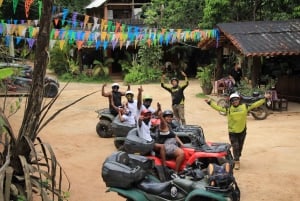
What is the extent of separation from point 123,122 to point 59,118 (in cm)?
530

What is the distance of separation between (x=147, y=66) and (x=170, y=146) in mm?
20224

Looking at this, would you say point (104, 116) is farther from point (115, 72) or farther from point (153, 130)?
point (115, 72)

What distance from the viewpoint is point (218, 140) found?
11.3m

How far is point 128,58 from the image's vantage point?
29719 mm

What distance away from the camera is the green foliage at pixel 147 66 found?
88.1ft

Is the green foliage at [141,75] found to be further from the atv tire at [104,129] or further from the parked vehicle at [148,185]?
the parked vehicle at [148,185]

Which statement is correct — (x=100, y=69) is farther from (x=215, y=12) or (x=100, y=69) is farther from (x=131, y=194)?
(x=131, y=194)

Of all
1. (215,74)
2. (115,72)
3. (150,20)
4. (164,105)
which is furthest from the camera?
(115,72)

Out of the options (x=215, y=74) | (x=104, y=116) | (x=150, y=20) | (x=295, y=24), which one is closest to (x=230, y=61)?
(x=215, y=74)

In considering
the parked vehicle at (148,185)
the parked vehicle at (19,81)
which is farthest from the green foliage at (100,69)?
the parked vehicle at (148,185)

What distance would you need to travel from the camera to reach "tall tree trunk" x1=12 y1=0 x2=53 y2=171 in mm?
3910

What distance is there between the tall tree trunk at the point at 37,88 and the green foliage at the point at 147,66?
22.7 m

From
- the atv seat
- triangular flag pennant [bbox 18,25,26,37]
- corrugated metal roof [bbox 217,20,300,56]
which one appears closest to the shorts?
the atv seat

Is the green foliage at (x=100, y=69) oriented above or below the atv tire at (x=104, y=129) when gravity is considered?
above
